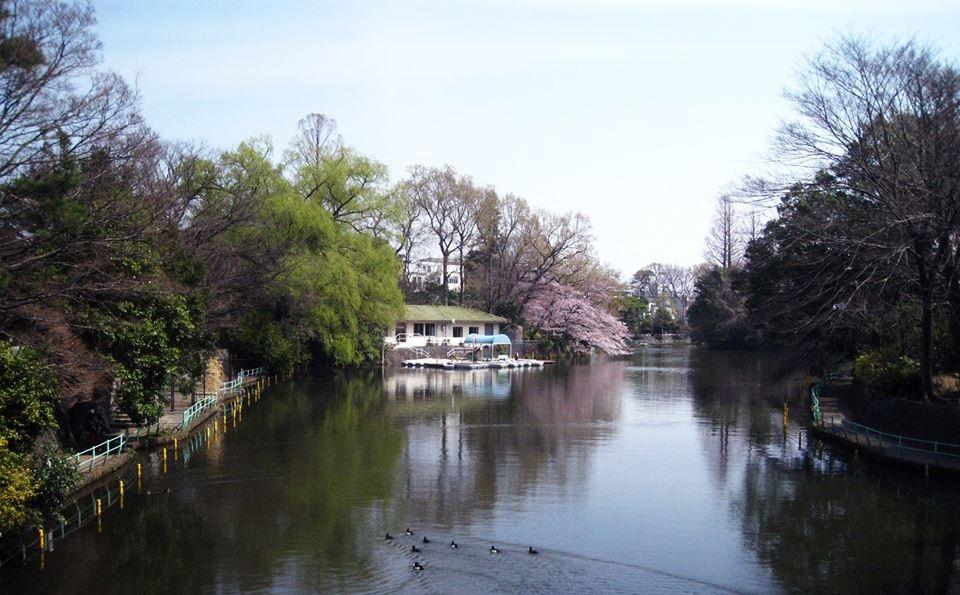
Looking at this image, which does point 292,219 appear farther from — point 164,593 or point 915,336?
point 164,593

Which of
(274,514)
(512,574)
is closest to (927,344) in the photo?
(512,574)

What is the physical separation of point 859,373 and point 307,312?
27.8 m

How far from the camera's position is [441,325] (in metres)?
69.5

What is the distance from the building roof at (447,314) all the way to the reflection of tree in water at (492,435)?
538 inches

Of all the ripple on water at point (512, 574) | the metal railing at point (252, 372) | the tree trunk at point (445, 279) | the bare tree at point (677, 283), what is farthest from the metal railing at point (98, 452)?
the bare tree at point (677, 283)

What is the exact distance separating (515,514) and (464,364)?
41.3m

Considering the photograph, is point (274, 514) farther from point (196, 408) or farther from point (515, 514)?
point (196, 408)

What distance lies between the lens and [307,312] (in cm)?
4800

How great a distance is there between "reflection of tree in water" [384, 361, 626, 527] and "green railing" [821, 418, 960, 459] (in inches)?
308

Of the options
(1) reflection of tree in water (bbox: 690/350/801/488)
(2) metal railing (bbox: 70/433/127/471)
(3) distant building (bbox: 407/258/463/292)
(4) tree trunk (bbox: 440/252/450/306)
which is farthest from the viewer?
(3) distant building (bbox: 407/258/463/292)

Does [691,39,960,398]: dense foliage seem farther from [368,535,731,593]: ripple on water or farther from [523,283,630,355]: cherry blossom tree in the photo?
[523,283,630,355]: cherry blossom tree

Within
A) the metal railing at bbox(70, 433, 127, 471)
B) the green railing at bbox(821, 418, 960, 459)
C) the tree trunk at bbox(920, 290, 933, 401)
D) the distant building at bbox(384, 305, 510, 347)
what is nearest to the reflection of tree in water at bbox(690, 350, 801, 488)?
the green railing at bbox(821, 418, 960, 459)

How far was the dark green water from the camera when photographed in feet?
51.1

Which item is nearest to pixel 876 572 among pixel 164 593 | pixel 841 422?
pixel 164 593
